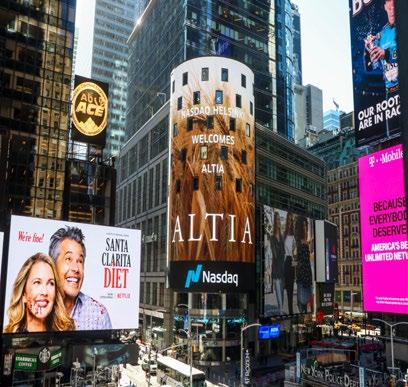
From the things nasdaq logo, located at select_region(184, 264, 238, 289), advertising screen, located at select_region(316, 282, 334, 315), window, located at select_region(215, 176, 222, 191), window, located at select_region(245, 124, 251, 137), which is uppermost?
window, located at select_region(245, 124, 251, 137)

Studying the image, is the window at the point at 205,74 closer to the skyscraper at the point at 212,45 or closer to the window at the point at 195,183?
the window at the point at 195,183

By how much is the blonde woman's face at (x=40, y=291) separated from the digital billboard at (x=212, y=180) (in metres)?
27.7

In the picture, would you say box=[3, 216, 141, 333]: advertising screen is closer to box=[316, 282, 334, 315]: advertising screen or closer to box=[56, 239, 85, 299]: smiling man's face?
box=[56, 239, 85, 299]: smiling man's face

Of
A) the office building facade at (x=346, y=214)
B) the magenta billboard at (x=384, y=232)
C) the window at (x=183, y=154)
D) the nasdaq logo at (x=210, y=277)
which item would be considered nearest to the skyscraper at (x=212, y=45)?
the office building facade at (x=346, y=214)

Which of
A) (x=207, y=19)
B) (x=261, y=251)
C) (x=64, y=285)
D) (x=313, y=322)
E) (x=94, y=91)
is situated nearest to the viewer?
(x=64, y=285)

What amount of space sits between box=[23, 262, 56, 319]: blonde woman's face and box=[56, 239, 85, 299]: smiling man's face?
118 cm

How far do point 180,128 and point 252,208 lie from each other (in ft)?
54.7

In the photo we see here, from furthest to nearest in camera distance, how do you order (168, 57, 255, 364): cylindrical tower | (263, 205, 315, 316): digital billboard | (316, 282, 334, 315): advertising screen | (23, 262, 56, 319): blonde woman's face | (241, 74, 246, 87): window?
(316, 282, 334, 315): advertising screen, (263, 205, 315, 316): digital billboard, (241, 74, 246, 87): window, (168, 57, 255, 364): cylindrical tower, (23, 262, 56, 319): blonde woman's face

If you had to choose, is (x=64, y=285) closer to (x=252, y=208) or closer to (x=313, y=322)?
(x=252, y=208)

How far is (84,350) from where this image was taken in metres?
47.5

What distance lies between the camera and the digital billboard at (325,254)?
96656mm

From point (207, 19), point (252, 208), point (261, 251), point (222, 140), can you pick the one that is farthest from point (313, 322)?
point (207, 19)

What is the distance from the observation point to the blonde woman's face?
45.0 meters

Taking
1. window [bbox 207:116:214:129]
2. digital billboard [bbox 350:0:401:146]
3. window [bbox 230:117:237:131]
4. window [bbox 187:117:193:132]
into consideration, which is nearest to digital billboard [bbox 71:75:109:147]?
window [bbox 187:117:193:132]
